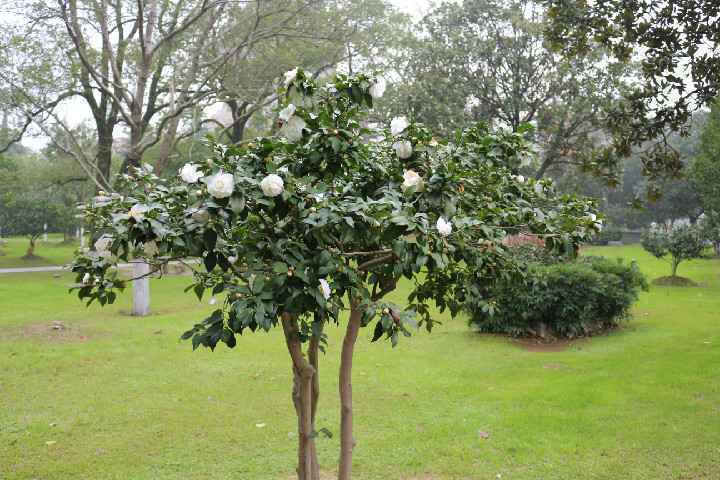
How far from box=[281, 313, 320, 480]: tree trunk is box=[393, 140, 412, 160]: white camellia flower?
2.72 feet

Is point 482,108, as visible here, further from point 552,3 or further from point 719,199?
point 552,3

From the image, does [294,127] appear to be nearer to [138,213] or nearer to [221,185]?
[221,185]

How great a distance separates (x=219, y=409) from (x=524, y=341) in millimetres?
4494

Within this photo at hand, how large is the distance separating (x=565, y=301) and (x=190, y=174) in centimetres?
692

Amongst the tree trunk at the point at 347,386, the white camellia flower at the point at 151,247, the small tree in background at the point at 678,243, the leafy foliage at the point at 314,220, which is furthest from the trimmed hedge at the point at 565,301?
the small tree in background at the point at 678,243

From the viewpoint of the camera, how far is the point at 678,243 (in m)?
15.3

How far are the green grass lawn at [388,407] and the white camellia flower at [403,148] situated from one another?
2440 mm

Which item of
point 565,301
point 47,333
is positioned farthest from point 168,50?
point 565,301

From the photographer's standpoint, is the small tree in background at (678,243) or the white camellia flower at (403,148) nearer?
the white camellia flower at (403,148)

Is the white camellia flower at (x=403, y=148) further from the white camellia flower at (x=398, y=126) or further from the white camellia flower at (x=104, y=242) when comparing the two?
the white camellia flower at (x=104, y=242)

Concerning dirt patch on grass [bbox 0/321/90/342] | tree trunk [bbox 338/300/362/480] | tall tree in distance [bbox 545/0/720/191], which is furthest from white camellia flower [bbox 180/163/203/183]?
dirt patch on grass [bbox 0/321/90/342]

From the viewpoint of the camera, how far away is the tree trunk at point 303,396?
2.69 metres

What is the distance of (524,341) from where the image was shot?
8.39 metres

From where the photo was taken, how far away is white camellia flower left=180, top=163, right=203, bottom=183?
2164mm
